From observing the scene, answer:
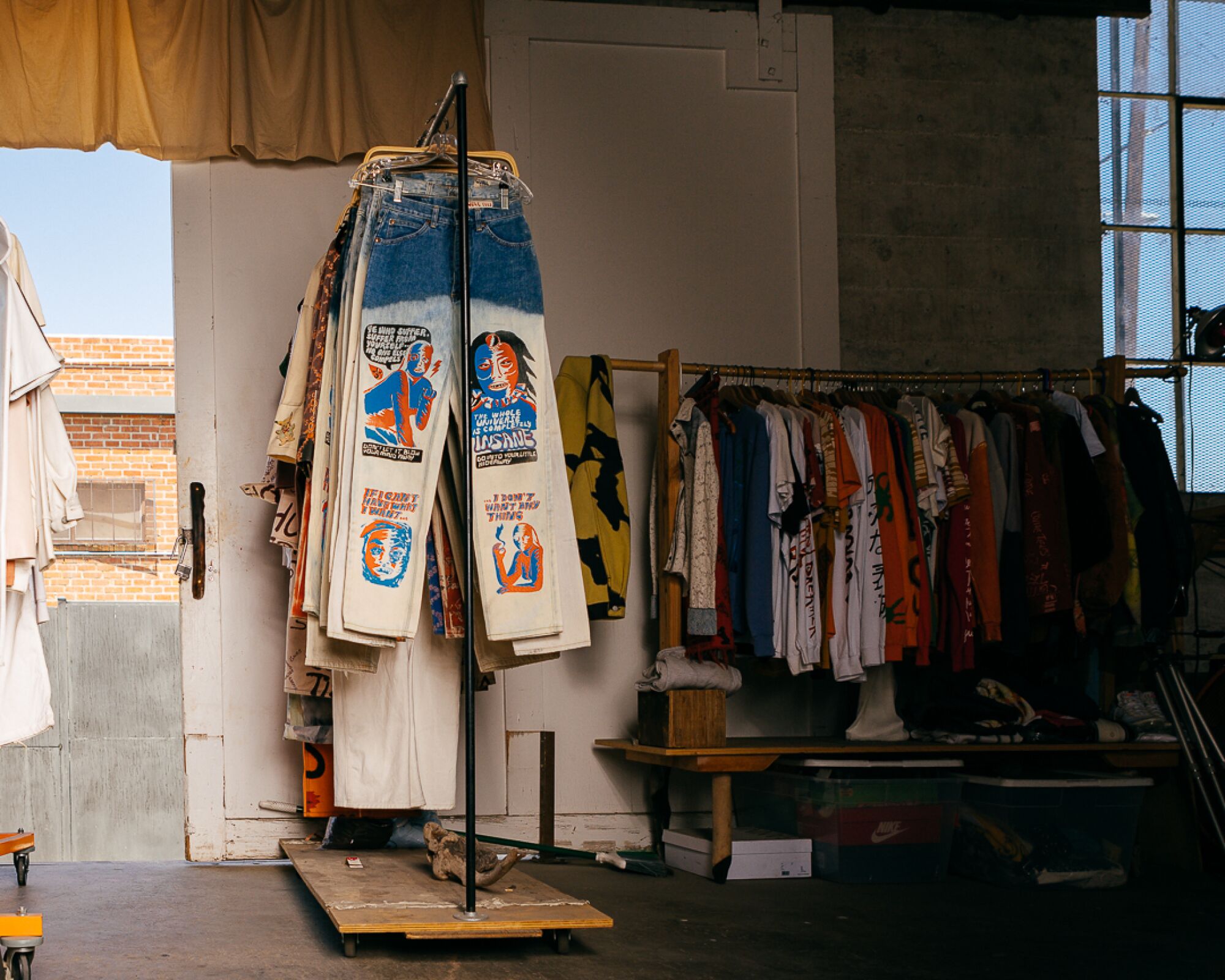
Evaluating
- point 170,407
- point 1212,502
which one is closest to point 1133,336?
point 1212,502

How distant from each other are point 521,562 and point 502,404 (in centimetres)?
37

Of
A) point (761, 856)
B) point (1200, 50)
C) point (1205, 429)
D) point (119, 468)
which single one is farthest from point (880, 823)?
point (119, 468)

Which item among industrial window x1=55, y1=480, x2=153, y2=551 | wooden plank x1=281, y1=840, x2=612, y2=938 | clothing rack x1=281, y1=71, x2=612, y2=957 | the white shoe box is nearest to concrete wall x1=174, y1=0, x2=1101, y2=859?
the white shoe box

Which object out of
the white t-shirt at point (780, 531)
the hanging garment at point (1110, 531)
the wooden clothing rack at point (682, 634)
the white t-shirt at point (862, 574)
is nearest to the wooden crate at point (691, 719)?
the wooden clothing rack at point (682, 634)

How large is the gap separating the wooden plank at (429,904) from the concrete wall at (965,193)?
2557mm

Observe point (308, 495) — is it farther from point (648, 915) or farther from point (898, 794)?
point (898, 794)

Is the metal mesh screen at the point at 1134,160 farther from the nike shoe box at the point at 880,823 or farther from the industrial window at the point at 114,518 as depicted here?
the industrial window at the point at 114,518

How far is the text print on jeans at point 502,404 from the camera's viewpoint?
110 inches

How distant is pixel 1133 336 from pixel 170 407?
26.0 ft

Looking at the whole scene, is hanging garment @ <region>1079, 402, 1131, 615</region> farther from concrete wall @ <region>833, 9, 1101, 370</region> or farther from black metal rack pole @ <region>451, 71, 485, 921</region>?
black metal rack pole @ <region>451, 71, 485, 921</region>

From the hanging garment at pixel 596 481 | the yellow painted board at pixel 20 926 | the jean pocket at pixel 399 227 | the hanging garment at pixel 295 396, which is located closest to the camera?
the yellow painted board at pixel 20 926

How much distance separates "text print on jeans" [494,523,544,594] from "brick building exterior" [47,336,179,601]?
757 cm

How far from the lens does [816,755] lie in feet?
12.5

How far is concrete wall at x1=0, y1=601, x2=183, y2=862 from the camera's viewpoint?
28.5ft
